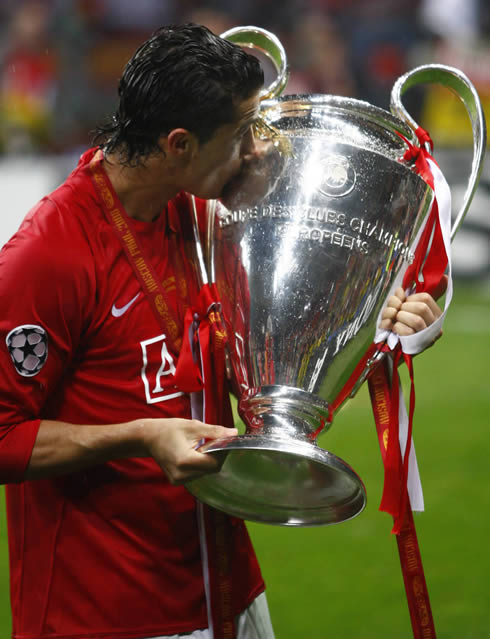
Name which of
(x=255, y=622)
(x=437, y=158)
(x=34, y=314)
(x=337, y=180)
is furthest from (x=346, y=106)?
(x=437, y=158)

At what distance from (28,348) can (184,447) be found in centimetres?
28

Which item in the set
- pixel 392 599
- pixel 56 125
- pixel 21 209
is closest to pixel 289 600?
pixel 392 599

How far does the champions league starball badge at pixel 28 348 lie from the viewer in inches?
55.9

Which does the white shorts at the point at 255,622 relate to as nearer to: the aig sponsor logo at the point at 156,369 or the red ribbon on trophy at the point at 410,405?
the red ribbon on trophy at the point at 410,405

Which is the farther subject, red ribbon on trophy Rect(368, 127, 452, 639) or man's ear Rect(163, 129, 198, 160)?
red ribbon on trophy Rect(368, 127, 452, 639)

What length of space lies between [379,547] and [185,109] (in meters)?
2.49

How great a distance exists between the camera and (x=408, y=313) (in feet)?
5.08

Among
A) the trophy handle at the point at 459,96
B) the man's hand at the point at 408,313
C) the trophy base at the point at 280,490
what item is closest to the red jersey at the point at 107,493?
the trophy base at the point at 280,490

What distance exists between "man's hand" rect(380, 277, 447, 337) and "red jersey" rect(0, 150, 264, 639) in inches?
13.1

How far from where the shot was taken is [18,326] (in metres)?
1.41

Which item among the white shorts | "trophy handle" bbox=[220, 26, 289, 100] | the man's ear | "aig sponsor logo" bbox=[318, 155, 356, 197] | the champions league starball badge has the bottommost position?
the white shorts

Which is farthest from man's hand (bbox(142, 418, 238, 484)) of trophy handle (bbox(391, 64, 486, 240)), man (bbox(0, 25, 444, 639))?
trophy handle (bbox(391, 64, 486, 240))

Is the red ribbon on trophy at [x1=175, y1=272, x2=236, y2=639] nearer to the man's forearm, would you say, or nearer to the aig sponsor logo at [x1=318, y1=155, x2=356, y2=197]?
the man's forearm

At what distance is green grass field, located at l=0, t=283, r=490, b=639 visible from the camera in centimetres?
304
